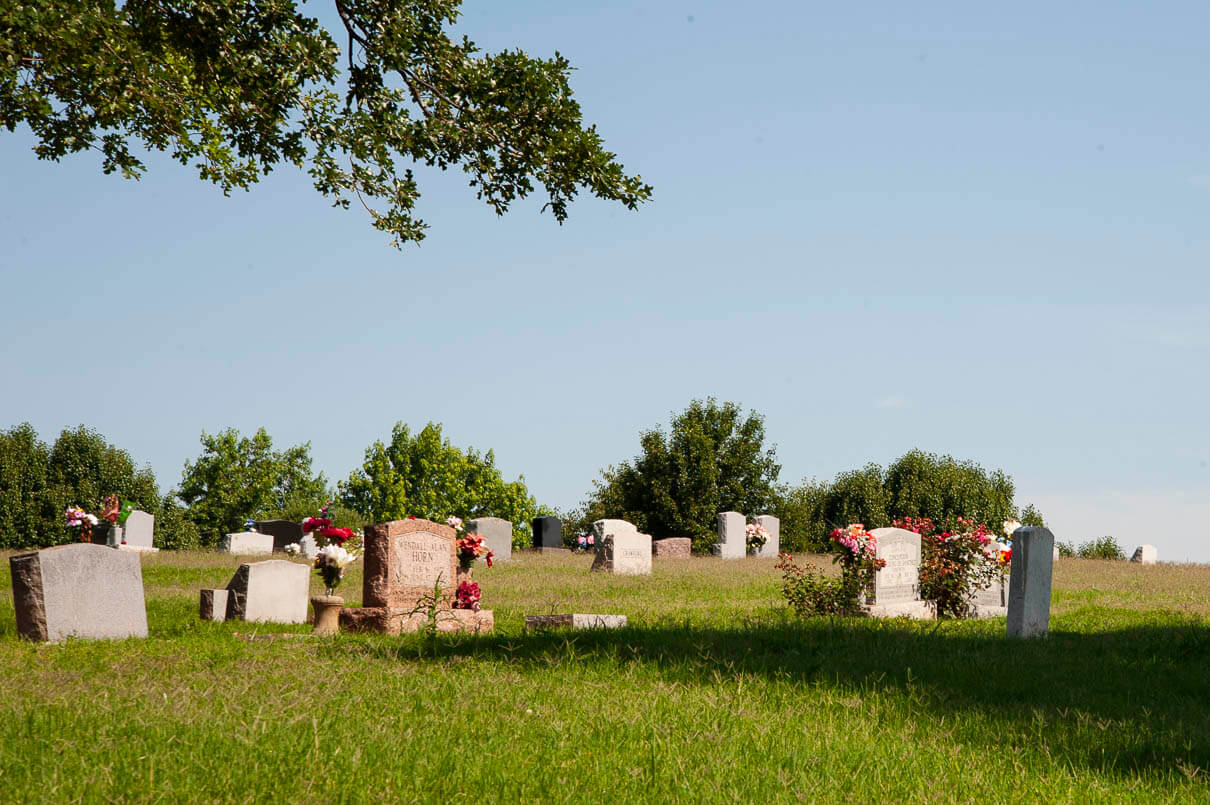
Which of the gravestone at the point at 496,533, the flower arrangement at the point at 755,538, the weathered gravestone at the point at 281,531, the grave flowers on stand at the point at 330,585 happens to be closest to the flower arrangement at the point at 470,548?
the grave flowers on stand at the point at 330,585

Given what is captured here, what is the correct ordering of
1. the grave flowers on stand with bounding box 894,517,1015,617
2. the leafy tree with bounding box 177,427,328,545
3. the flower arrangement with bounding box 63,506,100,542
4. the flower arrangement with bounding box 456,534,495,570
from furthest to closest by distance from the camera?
the leafy tree with bounding box 177,427,328,545 < the flower arrangement with bounding box 63,506,100,542 < the grave flowers on stand with bounding box 894,517,1015,617 < the flower arrangement with bounding box 456,534,495,570

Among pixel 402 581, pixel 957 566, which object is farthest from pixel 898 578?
pixel 402 581

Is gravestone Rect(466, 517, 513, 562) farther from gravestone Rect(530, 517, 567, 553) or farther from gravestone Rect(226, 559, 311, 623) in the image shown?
gravestone Rect(226, 559, 311, 623)

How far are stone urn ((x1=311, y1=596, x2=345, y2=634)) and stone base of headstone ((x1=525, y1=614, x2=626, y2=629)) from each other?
8.29 feet

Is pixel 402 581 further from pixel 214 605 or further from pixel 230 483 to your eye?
pixel 230 483

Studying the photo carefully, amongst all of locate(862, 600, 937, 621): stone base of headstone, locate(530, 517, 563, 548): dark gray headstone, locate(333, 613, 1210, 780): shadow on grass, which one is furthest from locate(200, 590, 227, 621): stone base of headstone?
locate(530, 517, 563, 548): dark gray headstone

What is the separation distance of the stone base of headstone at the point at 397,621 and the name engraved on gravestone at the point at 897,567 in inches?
271

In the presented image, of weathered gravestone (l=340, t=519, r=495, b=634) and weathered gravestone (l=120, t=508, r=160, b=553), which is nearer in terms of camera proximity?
weathered gravestone (l=340, t=519, r=495, b=634)

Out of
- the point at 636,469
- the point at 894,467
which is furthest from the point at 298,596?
the point at 894,467

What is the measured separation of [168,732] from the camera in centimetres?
593

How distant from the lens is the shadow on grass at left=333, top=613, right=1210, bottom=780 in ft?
23.6

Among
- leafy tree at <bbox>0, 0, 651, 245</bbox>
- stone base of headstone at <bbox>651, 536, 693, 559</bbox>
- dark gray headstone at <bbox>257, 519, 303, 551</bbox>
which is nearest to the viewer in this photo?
leafy tree at <bbox>0, 0, 651, 245</bbox>

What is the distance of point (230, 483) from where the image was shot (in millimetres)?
64812

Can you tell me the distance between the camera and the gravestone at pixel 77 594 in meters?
12.8
